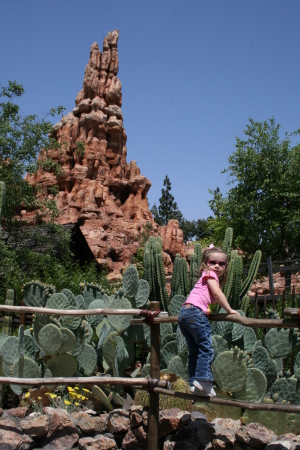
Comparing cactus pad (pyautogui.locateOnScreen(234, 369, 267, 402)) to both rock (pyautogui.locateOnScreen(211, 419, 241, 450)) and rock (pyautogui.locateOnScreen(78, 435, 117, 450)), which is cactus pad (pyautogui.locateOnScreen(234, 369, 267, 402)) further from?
rock (pyautogui.locateOnScreen(78, 435, 117, 450))

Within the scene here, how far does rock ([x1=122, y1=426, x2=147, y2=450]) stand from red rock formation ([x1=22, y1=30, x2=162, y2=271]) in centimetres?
1997

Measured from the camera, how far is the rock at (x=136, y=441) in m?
3.83

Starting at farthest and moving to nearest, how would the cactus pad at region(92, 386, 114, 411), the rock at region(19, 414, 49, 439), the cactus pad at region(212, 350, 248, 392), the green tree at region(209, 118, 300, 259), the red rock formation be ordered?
the red rock formation
the green tree at region(209, 118, 300, 259)
the cactus pad at region(92, 386, 114, 411)
the cactus pad at region(212, 350, 248, 392)
the rock at region(19, 414, 49, 439)

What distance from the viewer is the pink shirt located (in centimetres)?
334

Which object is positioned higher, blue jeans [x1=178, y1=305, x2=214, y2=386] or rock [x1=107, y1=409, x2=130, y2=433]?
blue jeans [x1=178, y1=305, x2=214, y2=386]

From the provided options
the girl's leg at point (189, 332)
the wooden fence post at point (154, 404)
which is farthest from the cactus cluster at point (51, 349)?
the girl's leg at point (189, 332)

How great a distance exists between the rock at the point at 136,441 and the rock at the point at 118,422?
10 cm

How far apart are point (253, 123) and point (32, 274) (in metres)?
11.3

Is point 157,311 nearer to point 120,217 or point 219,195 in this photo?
point 219,195

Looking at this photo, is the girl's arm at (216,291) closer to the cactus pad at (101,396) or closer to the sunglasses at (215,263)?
the sunglasses at (215,263)

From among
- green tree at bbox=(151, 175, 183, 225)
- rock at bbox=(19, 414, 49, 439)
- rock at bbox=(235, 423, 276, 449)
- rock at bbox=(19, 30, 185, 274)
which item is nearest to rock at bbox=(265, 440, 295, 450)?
rock at bbox=(235, 423, 276, 449)

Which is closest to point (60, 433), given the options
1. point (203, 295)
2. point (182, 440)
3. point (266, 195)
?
point (182, 440)

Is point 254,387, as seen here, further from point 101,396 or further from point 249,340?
point 101,396

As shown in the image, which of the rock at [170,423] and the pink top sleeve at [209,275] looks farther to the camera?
the rock at [170,423]
